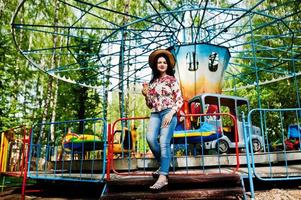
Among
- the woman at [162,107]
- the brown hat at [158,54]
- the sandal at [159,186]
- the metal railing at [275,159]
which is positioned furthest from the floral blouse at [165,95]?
the metal railing at [275,159]

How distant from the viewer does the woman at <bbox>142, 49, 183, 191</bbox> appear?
3.95 metres

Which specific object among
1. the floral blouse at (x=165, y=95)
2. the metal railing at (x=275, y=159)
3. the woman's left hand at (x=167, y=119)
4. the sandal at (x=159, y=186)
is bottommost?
the sandal at (x=159, y=186)

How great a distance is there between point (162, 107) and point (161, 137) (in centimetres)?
45

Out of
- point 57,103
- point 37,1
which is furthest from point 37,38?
point 57,103

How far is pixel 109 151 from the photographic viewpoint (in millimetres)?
4406

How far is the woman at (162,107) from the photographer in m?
3.95

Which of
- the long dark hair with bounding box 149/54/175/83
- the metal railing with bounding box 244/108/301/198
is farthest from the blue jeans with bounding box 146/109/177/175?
the metal railing with bounding box 244/108/301/198

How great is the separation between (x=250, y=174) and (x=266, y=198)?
45 centimetres

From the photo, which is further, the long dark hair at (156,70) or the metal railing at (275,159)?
the metal railing at (275,159)

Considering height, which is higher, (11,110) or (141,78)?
(141,78)

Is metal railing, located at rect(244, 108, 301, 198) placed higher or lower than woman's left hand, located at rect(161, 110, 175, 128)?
lower

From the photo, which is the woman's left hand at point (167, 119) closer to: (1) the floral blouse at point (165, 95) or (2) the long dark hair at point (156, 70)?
(1) the floral blouse at point (165, 95)

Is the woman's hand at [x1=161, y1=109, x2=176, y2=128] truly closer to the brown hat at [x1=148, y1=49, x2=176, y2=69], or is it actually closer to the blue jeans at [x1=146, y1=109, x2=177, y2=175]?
the blue jeans at [x1=146, y1=109, x2=177, y2=175]

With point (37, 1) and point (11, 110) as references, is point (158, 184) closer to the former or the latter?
point (11, 110)
